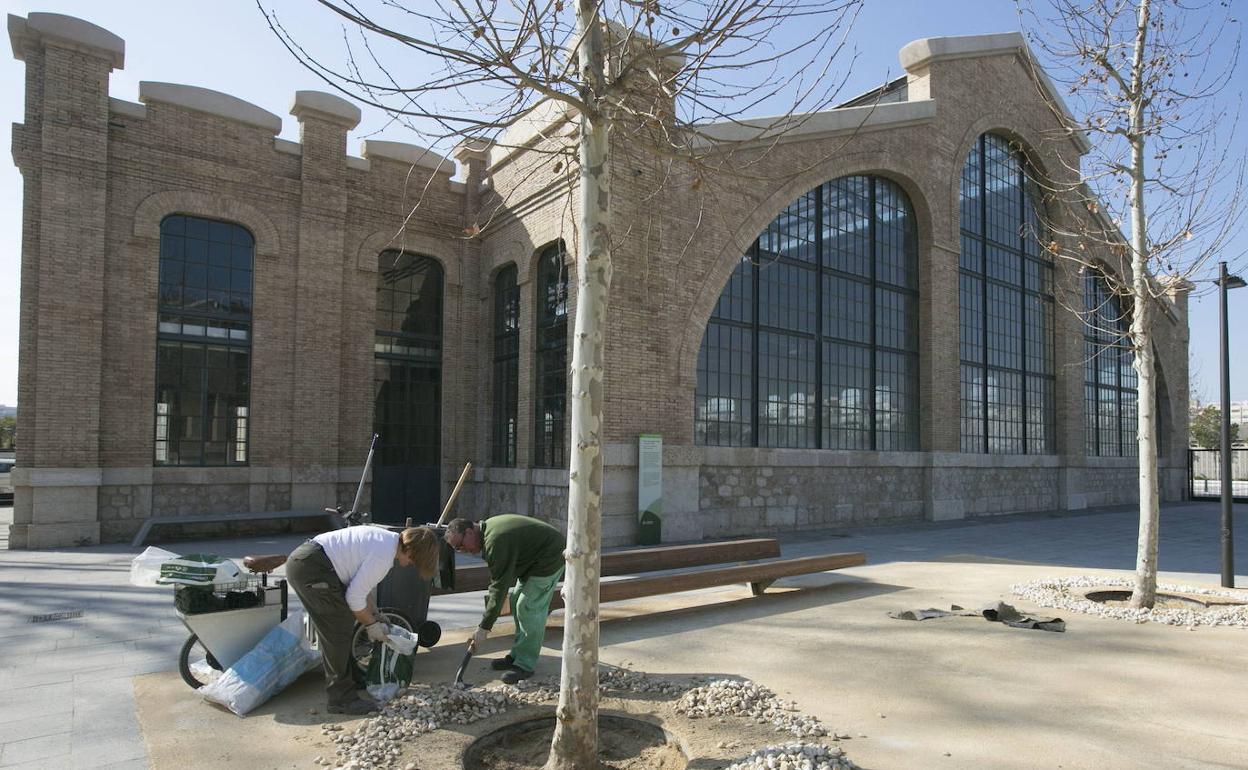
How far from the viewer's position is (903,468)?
18969mm

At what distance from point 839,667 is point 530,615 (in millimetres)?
2362

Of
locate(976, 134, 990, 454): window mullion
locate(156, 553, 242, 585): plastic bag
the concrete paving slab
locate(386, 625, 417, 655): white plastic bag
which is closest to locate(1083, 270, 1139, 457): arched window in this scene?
locate(976, 134, 990, 454): window mullion

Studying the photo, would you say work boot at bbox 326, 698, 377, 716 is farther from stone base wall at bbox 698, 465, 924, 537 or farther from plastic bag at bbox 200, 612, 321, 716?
stone base wall at bbox 698, 465, 924, 537

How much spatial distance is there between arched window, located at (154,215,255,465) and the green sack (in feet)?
38.2

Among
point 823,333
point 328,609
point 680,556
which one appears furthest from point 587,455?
point 823,333

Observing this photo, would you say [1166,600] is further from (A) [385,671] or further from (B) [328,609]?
(B) [328,609]

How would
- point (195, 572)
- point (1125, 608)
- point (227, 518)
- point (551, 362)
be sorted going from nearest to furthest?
point (195, 572), point (1125, 608), point (227, 518), point (551, 362)

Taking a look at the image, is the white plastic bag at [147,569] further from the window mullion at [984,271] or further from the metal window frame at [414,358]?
the window mullion at [984,271]

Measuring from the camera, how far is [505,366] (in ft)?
57.2

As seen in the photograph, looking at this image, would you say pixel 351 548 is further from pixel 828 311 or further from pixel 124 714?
pixel 828 311

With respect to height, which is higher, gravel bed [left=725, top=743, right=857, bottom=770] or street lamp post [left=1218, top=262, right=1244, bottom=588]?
street lamp post [left=1218, top=262, right=1244, bottom=588]

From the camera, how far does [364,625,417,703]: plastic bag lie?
Answer: 5066 millimetres

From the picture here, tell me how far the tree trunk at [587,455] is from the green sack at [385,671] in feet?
4.82

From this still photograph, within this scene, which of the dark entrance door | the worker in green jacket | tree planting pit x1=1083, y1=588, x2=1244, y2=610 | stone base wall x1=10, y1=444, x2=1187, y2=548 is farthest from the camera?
the dark entrance door
